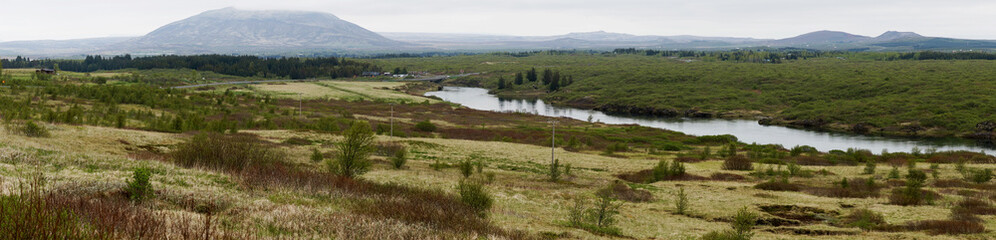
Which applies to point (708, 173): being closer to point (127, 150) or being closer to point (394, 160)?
point (394, 160)

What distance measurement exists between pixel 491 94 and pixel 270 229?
171 meters

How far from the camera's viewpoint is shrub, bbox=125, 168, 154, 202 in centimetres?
1502

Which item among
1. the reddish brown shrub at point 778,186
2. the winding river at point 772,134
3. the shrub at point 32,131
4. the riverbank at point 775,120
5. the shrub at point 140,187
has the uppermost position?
the shrub at point 140,187

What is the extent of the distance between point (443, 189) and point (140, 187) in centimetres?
1446

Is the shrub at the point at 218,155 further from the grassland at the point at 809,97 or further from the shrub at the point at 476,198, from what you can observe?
the grassland at the point at 809,97

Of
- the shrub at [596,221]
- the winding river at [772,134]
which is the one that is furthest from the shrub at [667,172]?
the winding river at [772,134]

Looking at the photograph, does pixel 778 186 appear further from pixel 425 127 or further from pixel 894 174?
pixel 425 127

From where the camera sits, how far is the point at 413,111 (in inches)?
4247

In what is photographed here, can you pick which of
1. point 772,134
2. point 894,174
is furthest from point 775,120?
point 894,174

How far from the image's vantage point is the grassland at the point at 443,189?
1448 cm

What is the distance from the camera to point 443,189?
27891mm

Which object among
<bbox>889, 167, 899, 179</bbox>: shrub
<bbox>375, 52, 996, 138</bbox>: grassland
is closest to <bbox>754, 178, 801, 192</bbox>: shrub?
<bbox>889, 167, 899, 179</bbox>: shrub

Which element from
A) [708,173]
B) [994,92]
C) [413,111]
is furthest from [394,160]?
[994,92]

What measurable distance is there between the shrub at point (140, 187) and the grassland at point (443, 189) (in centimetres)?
33
